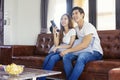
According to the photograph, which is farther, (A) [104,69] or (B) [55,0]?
(B) [55,0]

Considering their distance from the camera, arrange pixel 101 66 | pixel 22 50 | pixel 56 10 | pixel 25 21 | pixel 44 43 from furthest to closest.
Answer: pixel 25 21, pixel 56 10, pixel 44 43, pixel 22 50, pixel 101 66

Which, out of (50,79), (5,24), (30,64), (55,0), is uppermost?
(55,0)

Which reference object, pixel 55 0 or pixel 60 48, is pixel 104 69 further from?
pixel 55 0

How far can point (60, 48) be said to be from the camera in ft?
10.7

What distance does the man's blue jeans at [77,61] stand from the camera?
2729 mm

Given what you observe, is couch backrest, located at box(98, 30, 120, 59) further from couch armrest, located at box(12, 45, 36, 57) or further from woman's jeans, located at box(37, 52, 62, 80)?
couch armrest, located at box(12, 45, 36, 57)

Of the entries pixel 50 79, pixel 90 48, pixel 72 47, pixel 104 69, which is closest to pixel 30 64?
pixel 50 79

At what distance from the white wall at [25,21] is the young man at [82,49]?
5.71 feet

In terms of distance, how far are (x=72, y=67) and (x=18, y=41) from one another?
6.95ft

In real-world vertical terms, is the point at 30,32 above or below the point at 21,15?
below

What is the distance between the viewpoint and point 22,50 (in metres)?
4.11

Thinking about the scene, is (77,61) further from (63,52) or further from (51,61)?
(51,61)

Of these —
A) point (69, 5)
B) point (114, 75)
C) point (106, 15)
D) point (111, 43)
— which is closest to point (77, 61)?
point (111, 43)

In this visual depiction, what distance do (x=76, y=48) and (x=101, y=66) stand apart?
17.2 inches
